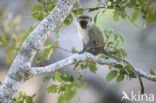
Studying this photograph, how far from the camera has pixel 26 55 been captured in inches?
65.2

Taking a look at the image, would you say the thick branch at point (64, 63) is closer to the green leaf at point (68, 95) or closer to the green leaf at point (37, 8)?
the green leaf at point (68, 95)

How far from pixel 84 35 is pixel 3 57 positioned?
3536 millimetres

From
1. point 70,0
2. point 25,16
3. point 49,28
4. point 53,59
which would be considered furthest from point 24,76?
point 25,16

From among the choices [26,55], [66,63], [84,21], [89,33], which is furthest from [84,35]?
[26,55]

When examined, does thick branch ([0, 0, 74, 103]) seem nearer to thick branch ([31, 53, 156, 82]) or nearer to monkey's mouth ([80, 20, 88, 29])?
thick branch ([31, 53, 156, 82])

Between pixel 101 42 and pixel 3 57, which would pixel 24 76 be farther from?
pixel 3 57

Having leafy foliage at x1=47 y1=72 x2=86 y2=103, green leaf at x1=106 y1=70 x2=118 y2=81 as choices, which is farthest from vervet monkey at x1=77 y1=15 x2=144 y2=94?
leafy foliage at x1=47 y1=72 x2=86 y2=103

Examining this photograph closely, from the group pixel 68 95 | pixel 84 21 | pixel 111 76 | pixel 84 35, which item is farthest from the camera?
pixel 84 35

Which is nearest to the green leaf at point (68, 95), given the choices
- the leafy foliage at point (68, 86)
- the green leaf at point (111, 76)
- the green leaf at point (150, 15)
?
the leafy foliage at point (68, 86)

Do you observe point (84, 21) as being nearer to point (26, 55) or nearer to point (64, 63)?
point (64, 63)

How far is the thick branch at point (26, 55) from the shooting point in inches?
62.7

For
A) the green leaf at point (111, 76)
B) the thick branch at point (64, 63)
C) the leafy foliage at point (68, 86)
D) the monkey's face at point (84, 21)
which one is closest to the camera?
the leafy foliage at point (68, 86)

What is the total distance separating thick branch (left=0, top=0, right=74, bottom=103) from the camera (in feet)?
5.23

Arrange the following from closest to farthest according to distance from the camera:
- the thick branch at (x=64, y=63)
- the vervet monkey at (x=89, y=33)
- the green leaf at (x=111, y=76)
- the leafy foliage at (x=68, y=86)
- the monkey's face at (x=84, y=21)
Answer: the leafy foliage at (x=68, y=86) < the thick branch at (x=64, y=63) < the green leaf at (x=111, y=76) < the vervet monkey at (x=89, y=33) < the monkey's face at (x=84, y=21)
